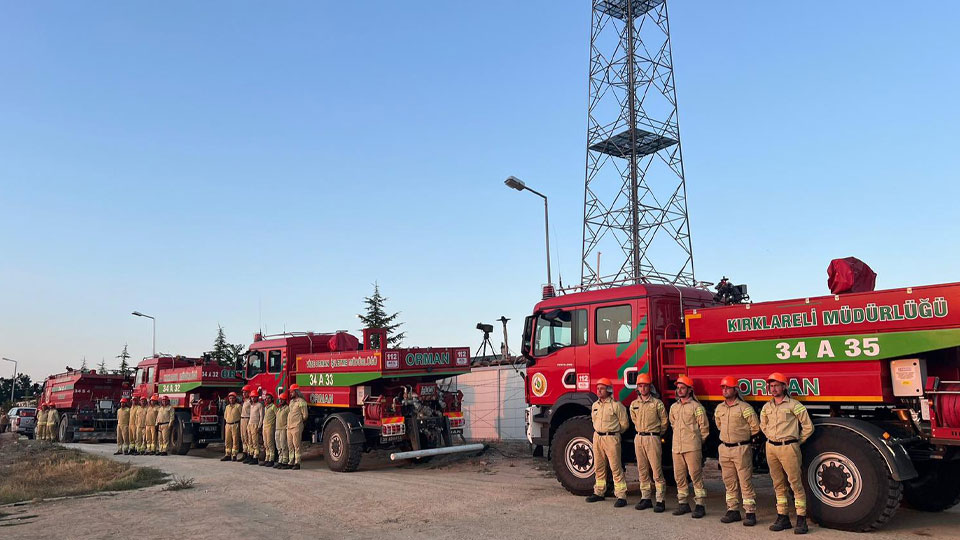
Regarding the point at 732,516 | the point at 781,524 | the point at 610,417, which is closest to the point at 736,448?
the point at 732,516

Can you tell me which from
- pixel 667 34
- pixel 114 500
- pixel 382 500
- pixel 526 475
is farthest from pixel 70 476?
pixel 667 34

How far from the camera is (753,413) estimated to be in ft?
28.0

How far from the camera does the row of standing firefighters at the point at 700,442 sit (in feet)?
26.4

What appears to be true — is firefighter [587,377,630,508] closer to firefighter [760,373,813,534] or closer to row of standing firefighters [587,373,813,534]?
row of standing firefighters [587,373,813,534]

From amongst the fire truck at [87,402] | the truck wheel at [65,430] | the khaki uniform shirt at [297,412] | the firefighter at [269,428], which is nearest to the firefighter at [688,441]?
the khaki uniform shirt at [297,412]

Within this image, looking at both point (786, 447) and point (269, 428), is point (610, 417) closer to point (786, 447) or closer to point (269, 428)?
point (786, 447)

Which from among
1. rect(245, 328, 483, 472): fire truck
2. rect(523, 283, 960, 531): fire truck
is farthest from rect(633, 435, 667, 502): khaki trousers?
rect(245, 328, 483, 472): fire truck

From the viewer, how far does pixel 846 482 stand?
25.6 feet

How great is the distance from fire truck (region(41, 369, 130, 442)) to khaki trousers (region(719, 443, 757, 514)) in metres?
25.2

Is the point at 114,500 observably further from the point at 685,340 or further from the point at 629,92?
the point at 629,92

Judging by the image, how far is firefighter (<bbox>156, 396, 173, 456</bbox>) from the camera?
20.2 meters

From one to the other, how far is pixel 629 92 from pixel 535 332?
19968mm

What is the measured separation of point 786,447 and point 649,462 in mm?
2042

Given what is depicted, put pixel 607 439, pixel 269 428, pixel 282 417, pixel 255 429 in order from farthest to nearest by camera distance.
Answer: pixel 255 429, pixel 269 428, pixel 282 417, pixel 607 439
